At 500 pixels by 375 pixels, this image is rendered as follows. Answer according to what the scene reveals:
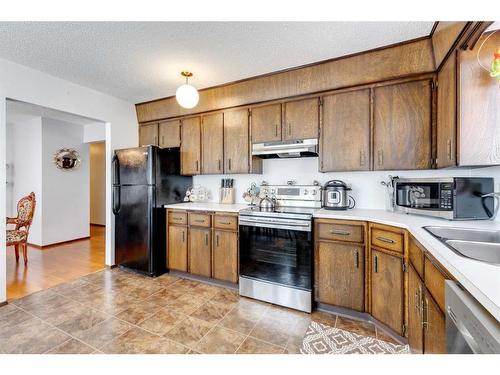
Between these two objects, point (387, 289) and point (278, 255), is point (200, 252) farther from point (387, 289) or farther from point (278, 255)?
point (387, 289)

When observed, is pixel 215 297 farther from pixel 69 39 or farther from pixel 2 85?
pixel 2 85

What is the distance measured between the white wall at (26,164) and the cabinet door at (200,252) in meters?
3.42

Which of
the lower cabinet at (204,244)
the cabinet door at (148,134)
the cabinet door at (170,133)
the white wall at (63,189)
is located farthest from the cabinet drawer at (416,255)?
the white wall at (63,189)

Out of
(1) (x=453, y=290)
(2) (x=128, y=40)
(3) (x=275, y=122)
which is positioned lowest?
(1) (x=453, y=290)

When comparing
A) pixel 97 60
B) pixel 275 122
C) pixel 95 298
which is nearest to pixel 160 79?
pixel 97 60

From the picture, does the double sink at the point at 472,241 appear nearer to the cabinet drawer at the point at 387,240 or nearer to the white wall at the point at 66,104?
the cabinet drawer at the point at 387,240

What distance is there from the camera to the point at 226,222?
103 inches

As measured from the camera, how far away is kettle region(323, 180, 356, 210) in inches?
94.4

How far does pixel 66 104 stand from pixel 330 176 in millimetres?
3239

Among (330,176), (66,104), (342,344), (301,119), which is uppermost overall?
(66,104)

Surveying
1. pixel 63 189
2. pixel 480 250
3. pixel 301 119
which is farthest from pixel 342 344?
pixel 63 189

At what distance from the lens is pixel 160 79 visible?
8.93ft
